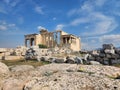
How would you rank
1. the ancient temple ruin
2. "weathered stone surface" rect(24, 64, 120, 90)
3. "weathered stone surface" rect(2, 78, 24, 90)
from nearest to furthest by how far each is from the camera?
"weathered stone surface" rect(24, 64, 120, 90), "weathered stone surface" rect(2, 78, 24, 90), the ancient temple ruin

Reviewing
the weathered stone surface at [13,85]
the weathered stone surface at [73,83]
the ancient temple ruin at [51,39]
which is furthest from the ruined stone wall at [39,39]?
the weathered stone surface at [73,83]

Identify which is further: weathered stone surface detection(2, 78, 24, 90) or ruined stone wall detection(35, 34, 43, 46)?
ruined stone wall detection(35, 34, 43, 46)

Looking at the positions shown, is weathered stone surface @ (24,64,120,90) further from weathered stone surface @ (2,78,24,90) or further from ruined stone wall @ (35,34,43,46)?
ruined stone wall @ (35,34,43,46)

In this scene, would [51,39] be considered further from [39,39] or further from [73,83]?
[73,83]

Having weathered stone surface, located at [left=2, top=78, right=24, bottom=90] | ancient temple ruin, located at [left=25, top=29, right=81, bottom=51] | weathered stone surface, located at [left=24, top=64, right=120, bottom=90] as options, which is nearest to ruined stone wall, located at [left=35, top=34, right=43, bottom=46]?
ancient temple ruin, located at [left=25, top=29, right=81, bottom=51]

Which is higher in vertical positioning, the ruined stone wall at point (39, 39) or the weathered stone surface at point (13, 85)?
the ruined stone wall at point (39, 39)

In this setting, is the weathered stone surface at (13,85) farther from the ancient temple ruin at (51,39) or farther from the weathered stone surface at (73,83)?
the ancient temple ruin at (51,39)

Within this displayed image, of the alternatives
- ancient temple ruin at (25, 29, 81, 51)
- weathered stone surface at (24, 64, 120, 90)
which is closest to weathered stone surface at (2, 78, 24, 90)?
weathered stone surface at (24, 64, 120, 90)

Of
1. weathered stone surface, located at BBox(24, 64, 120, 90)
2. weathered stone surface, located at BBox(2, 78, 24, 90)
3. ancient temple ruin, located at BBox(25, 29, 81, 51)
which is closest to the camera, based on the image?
weathered stone surface, located at BBox(24, 64, 120, 90)

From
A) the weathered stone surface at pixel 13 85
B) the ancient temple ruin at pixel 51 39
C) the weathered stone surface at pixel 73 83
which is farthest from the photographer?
the ancient temple ruin at pixel 51 39

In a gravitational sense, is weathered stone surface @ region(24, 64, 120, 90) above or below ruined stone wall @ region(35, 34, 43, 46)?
below

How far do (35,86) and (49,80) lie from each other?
2.21 ft

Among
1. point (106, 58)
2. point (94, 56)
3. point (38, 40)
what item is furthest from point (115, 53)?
point (38, 40)

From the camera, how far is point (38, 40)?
81.6 meters
